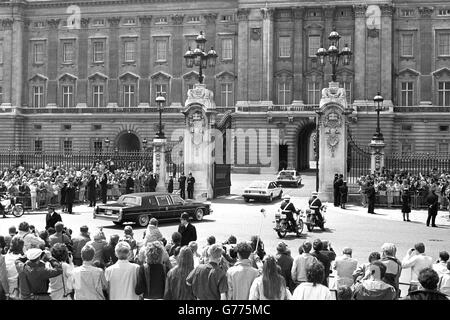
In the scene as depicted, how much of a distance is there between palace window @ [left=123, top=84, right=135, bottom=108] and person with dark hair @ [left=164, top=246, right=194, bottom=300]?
54.8 metres

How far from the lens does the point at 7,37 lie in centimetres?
6394

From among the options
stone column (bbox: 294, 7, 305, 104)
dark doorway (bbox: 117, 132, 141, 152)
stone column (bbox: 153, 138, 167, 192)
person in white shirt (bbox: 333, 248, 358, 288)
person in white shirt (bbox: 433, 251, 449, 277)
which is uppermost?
stone column (bbox: 294, 7, 305, 104)

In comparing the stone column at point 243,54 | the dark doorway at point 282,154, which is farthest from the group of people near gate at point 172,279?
the stone column at point 243,54

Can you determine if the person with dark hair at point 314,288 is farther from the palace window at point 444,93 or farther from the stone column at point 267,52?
the palace window at point 444,93

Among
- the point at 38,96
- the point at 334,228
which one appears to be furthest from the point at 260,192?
the point at 38,96

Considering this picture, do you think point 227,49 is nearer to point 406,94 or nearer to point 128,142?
point 128,142

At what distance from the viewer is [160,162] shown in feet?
113

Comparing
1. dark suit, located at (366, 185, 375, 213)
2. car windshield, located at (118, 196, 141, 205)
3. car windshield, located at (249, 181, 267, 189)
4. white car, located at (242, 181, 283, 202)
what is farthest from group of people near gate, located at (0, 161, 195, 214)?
dark suit, located at (366, 185, 375, 213)

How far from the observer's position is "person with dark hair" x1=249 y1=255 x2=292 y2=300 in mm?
7793

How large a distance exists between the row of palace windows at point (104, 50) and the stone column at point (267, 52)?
4314mm

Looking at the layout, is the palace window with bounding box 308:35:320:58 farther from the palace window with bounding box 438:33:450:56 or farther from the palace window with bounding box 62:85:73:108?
the palace window with bounding box 62:85:73:108

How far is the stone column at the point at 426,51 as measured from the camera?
55.1 meters

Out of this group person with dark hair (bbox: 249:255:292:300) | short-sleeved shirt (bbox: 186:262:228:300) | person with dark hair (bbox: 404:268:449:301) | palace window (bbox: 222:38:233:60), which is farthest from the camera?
palace window (bbox: 222:38:233:60)

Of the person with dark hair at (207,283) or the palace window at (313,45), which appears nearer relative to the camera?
the person with dark hair at (207,283)
